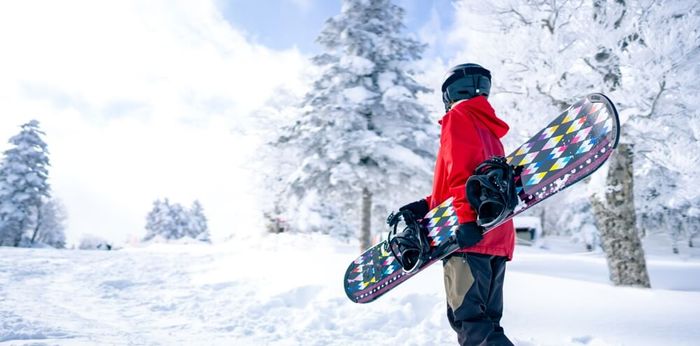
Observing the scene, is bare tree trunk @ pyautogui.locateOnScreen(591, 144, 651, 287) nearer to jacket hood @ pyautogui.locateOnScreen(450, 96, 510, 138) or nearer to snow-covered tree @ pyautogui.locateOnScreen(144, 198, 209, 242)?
jacket hood @ pyautogui.locateOnScreen(450, 96, 510, 138)

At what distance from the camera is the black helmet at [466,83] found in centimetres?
258

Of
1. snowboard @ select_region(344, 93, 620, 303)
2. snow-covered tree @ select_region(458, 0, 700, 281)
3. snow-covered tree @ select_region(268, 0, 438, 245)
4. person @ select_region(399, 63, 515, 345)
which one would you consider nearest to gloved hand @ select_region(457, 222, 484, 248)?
person @ select_region(399, 63, 515, 345)

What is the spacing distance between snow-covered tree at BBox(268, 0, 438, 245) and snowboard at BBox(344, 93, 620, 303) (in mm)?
7378

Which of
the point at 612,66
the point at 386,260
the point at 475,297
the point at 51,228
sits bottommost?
the point at 475,297

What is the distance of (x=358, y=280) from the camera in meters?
3.43

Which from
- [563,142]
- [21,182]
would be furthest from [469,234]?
[21,182]

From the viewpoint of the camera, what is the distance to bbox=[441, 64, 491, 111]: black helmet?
2.58 m

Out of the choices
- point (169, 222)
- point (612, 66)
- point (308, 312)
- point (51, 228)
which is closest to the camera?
point (308, 312)

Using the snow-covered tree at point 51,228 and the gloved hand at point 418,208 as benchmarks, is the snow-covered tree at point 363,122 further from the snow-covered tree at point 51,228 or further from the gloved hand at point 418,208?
the snow-covered tree at point 51,228

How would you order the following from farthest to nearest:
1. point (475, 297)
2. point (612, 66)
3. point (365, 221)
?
1. point (365, 221)
2. point (612, 66)
3. point (475, 297)

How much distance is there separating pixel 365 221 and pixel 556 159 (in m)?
8.62

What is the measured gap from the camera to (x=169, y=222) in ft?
178

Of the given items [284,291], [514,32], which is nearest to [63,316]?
[284,291]

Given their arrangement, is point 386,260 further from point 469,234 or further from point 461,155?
point 461,155
